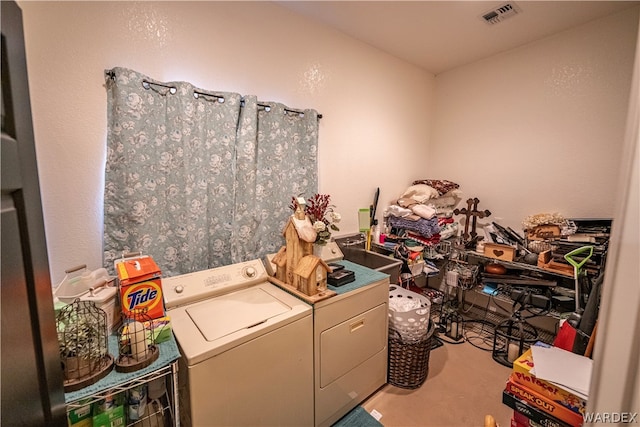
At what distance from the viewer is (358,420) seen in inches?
65.5

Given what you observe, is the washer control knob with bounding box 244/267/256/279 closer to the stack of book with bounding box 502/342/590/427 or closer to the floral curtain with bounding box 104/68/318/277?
the floral curtain with bounding box 104/68/318/277

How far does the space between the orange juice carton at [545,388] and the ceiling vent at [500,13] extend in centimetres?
243

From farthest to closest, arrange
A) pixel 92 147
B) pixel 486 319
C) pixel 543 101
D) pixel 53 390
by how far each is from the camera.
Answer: pixel 486 319
pixel 543 101
pixel 92 147
pixel 53 390

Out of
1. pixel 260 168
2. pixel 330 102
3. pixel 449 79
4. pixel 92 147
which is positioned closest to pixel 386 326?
pixel 260 168

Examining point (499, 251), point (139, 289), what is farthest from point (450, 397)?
point (139, 289)

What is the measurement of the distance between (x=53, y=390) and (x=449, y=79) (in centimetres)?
393

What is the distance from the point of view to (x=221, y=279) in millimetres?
1566

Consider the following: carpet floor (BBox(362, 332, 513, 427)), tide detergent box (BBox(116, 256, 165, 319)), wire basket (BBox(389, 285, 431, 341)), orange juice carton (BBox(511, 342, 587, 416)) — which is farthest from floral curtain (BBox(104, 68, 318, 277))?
orange juice carton (BBox(511, 342, 587, 416))

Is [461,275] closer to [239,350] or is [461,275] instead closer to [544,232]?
[544,232]

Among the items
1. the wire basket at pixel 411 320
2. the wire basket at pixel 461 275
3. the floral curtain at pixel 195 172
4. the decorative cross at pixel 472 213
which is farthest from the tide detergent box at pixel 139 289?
the decorative cross at pixel 472 213

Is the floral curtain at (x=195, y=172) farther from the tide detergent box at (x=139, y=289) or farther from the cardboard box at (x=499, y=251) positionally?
the cardboard box at (x=499, y=251)

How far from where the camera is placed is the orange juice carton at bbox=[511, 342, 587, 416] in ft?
3.32

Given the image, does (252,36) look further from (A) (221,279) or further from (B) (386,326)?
(B) (386,326)

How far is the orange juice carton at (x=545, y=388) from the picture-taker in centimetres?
101
